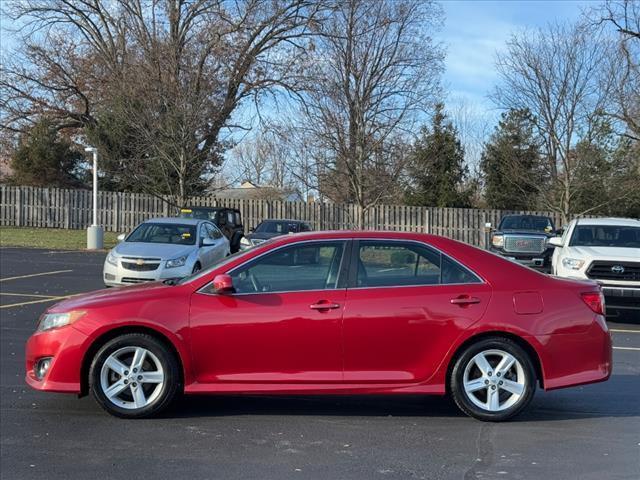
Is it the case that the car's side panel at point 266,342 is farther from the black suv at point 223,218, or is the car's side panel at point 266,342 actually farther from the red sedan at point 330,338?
the black suv at point 223,218

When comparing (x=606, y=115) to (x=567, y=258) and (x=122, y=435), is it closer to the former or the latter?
(x=567, y=258)

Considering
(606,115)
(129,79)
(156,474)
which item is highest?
(129,79)

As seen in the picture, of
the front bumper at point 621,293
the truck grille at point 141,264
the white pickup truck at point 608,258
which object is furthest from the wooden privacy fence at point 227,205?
the front bumper at point 621,293

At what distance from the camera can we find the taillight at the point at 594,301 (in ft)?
19.7

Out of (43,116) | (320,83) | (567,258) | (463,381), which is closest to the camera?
(463,381)

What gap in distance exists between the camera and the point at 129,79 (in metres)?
30.3

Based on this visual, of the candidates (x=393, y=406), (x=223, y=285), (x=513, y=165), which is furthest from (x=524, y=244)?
(x=223, y=285)

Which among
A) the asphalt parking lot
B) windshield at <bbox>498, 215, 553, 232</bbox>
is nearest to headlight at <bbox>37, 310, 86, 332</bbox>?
the asphalt parking lot

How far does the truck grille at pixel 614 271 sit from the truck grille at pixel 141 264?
25.5ft

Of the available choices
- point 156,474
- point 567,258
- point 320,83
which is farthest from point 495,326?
point 320,83

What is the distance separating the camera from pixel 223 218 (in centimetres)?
2536

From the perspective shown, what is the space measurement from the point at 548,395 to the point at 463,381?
152cm

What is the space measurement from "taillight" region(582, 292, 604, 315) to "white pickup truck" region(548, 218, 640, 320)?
5.99 m

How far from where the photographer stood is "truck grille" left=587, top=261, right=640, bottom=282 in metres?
11.8
